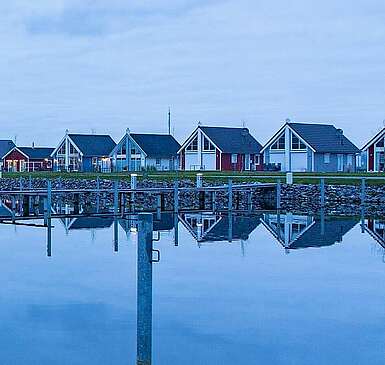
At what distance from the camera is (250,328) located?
12.4 m

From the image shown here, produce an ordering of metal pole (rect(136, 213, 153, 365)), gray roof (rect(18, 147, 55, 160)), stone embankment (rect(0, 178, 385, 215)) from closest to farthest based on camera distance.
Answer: metal pole (rect(136, 213, 153, 365)), stone embankment (rect(0, 178, 385, 215)), gray roof (rect(18, 147, 55, 160))

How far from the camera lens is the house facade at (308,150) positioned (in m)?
67.7

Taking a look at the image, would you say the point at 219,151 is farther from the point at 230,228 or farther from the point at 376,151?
the point at 230,228

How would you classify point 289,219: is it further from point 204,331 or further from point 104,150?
point 104,150

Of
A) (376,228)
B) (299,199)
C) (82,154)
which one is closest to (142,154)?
(82,154)

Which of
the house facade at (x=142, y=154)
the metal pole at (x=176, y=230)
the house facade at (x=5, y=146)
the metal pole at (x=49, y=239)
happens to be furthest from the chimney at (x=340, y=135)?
the house facade at (x=5, y=146)

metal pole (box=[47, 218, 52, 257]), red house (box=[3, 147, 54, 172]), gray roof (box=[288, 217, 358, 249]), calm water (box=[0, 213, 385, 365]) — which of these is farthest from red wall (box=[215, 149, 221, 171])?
calm water (box=[0, 213, 385, 365])

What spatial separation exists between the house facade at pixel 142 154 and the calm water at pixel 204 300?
56352 mm

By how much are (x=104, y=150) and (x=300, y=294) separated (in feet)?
250

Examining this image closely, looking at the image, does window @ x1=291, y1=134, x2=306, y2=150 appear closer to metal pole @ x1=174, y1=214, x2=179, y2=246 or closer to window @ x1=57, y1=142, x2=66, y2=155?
window @ x1=57, y1=142, x2=66, y2=155

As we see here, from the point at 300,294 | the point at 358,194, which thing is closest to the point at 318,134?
the point at 358,194

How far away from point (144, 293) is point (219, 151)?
213ft

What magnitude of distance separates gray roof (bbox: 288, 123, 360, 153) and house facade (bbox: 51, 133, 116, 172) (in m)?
25.5

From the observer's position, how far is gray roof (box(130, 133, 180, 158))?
82.2 meters
